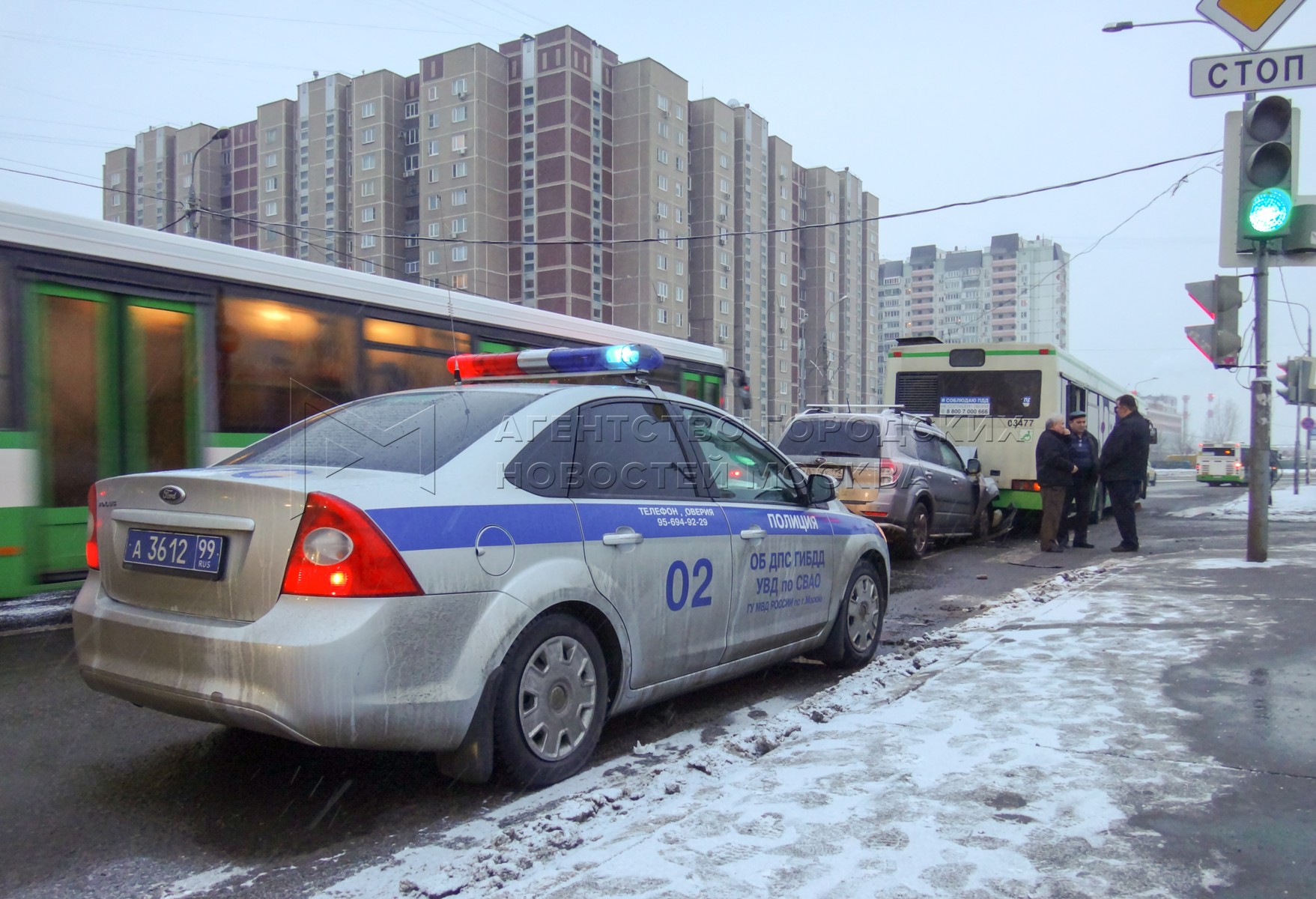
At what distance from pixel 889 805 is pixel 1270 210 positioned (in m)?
7.69

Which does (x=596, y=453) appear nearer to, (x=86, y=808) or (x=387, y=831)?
(x=387, y=831)

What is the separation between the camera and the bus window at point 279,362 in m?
7.74

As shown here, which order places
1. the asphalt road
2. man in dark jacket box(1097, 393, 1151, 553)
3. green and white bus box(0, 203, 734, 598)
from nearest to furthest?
the asphalt road < green and white bus box(0, 203, 734, 598) < man in dark jacket box(1097, 393, 1151, 553)

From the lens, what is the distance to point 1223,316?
8992 mm

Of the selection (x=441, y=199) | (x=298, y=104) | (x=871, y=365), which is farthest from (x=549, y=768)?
(x=871, y=365)

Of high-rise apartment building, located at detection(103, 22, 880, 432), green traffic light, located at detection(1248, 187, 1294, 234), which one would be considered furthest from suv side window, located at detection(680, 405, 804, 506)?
high-rise apartment building, located at detection(103, 22, 880, 432)

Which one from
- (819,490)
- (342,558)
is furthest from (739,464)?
A: (342,558)

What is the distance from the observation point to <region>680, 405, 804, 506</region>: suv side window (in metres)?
4.61

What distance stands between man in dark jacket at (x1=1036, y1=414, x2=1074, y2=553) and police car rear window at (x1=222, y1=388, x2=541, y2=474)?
927 cm

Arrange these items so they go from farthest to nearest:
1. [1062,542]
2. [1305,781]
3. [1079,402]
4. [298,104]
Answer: [298,104] < [1079,402] < [1062,542] < [1305,781]

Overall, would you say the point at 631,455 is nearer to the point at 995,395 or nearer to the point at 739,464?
the point at 739,464

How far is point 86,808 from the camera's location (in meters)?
3.40

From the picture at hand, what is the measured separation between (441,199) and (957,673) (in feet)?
216

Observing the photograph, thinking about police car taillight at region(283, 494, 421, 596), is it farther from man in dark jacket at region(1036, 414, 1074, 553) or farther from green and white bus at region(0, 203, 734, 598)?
man in dark jacket at region(1036, 414, 1074, 553)
